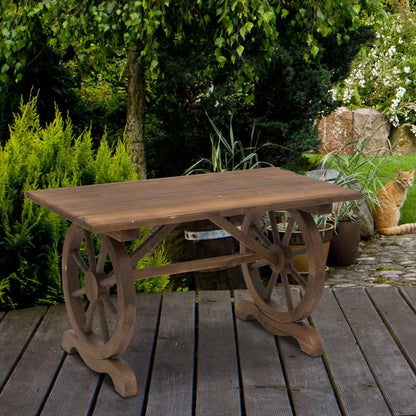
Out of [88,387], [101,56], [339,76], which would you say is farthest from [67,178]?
[339,76]

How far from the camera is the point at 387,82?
32.7 ft

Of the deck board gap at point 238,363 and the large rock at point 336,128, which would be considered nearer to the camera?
the deck board gap at point 238,363

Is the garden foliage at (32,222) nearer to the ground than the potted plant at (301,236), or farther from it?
farther from it

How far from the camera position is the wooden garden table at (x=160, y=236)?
246 cm

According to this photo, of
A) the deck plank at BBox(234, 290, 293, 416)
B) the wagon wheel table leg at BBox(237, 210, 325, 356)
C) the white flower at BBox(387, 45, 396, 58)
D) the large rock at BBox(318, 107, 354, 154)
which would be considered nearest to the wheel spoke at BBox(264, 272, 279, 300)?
the wagon wheel table leg at BBox(237, 210, 325, 356)

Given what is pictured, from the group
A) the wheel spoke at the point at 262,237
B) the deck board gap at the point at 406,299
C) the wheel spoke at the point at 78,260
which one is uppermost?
the wheel spoke at the point at 78,260

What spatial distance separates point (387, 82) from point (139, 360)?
26.2 ft

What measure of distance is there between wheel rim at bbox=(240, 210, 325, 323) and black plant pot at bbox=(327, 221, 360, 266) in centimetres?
178

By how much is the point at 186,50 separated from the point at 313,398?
3.06 meters

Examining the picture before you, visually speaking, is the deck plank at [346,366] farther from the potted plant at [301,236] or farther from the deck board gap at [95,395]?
the potted plant at [301,236]

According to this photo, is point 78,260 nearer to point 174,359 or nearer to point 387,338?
point 174,359

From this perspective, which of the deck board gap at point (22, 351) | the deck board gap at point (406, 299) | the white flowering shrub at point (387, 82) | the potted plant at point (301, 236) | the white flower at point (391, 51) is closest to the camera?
the deck board gap at point (22, 351)

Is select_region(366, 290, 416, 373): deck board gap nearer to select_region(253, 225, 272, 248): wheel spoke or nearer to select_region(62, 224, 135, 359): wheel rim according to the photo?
select_region(253, 225, 272, 248): wheel spoke

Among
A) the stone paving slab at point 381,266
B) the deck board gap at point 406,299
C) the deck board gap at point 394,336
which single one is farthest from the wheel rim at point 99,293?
the stone paving slab at point 381,266
